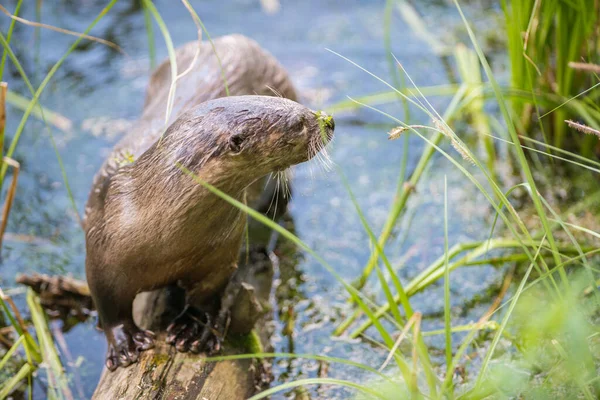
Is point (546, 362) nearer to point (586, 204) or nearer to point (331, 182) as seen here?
point (586, 204)

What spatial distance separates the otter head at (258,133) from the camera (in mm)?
1785

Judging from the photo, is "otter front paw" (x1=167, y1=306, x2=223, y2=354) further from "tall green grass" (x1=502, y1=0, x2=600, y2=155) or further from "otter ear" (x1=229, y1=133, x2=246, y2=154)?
"tall green grass" (x1=502, y1=0, x2=600, y2=155)

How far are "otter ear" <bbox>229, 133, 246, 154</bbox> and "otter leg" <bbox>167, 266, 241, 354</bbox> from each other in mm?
516

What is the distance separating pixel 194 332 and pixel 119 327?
22cm

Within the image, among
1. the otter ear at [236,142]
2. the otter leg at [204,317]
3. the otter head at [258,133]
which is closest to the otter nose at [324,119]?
the otter head at [258,133]

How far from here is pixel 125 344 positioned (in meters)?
2.09

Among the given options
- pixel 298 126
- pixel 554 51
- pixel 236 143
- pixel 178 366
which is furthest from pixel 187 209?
pixel 554 51

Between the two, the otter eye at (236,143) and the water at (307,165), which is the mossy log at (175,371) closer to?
the water at (307,165)

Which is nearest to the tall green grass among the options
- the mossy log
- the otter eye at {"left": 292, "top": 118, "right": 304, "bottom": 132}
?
the otter eye at {"left": 292, "top": 118, "right": 304, "bottom": 132}

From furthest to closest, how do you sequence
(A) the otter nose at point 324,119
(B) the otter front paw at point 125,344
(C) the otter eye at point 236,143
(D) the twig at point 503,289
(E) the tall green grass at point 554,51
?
1. (E) the tall green grass at point 554,51
2. (D) the twig at point 503,289
3. (B) the otter front paw at point 125,344
4. (A) the otter nose at point 324,119
5. (C) the otter eye at point 236,143

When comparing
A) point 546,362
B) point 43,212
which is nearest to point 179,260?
point 546,362

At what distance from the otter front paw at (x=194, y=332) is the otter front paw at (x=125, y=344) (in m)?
0.07

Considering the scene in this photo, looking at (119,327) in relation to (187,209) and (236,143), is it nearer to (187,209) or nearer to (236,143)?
(187,209)

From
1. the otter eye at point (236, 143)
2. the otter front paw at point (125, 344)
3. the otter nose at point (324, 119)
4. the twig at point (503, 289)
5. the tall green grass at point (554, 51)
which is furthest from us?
the tall green grass at point (554, 51)
